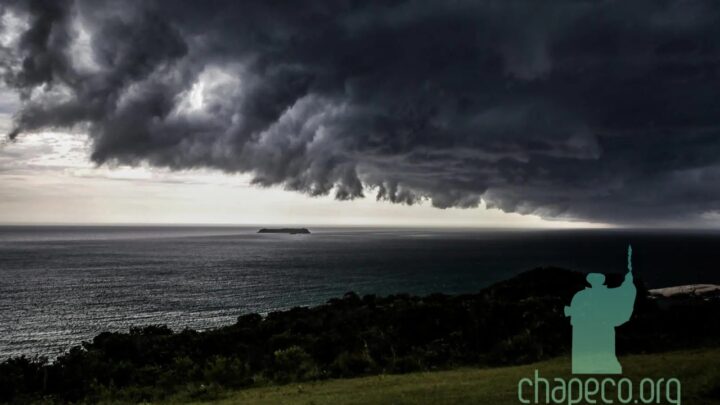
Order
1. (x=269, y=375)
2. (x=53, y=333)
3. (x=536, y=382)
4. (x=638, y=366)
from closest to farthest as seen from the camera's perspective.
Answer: (x=536, y=382)
(x=638, y=366)
(x=269, y=375)
(x=53, y=333)

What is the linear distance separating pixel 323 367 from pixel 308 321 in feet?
67.1

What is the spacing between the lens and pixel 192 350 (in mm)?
40906

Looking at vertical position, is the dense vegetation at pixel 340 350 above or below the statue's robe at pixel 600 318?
below

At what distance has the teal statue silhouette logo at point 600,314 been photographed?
15.5 m

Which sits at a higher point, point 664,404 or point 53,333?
point 664,404

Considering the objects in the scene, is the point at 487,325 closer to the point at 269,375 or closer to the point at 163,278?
the point at 269,375

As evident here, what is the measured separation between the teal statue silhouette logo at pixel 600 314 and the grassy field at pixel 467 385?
0.93 metres

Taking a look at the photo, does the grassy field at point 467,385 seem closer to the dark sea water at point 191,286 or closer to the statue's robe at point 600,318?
the statue's robe at point 600,318

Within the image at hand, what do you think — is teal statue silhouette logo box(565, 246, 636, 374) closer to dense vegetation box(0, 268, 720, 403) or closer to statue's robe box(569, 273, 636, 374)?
statue's robe box(569, 273, 636, 374)

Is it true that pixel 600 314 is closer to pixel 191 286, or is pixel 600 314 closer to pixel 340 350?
pixel 340 350

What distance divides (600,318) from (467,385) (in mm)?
7103

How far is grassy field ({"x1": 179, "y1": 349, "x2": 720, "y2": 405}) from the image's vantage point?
1894 centimetres

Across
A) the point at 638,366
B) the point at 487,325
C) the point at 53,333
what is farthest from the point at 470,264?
the point at 638,366

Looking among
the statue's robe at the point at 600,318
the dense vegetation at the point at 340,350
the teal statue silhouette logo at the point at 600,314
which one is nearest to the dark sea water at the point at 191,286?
the dense vegetation at the point at 340,350
